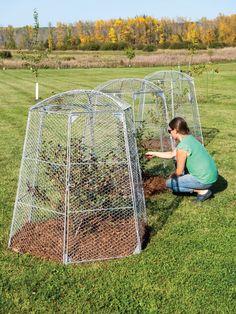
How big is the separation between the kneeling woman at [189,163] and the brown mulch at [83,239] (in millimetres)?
1523

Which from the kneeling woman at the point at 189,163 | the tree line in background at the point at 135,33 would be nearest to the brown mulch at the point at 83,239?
the kneeling woman at the point at 189,163

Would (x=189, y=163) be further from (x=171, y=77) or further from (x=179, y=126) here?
(x=171, y=77)

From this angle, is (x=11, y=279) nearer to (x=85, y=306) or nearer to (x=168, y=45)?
(x=85, y=306)

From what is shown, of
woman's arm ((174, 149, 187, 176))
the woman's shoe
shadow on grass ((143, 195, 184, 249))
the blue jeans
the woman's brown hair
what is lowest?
shadow on grass ((143, 195, 184, 249))

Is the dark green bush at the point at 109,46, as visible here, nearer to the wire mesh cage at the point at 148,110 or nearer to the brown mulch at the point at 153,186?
the wire mesh cage at the point at 148,110

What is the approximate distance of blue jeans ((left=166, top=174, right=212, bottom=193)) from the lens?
26.1ft

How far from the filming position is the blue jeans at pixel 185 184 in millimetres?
7965

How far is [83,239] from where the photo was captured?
253 inches

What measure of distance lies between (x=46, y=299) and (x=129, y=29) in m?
142

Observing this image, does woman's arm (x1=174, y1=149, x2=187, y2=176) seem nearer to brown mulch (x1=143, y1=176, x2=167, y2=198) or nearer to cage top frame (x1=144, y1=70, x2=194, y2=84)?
brown mulch (x1=143, y1=176, x2=167, y2=198)

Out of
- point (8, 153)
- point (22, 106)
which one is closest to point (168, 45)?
point (22, 106)

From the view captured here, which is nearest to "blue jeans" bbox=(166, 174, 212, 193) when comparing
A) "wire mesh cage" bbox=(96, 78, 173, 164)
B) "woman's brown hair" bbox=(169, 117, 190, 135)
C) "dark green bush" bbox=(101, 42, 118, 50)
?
"woman's brown hair" bbox=(169, 117, 190, 135)

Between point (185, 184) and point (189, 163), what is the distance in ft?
1.53

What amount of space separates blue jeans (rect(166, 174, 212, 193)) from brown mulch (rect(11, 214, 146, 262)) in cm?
160
